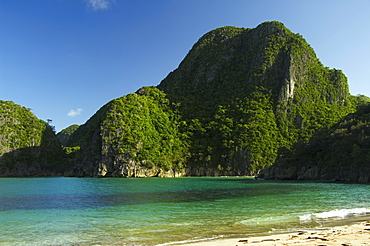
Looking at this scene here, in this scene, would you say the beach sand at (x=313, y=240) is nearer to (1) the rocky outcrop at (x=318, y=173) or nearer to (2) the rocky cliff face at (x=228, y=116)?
(1) the rocky outcrop at (x=318, y=173)

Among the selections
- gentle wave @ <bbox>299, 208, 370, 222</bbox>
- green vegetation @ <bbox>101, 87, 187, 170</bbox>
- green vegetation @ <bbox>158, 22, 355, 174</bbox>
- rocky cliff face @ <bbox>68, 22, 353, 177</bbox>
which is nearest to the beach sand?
gentle wave @ <bbox>299, 208, 370, 222</bbox>

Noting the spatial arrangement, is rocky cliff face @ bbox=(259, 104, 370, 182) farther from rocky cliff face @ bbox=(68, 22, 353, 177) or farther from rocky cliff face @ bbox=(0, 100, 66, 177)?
rocky cliff face @ bbox=(0, 100, 66, 177)

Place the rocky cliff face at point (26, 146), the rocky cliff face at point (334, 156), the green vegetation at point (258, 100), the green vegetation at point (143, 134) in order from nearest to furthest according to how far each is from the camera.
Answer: the rocky cliff face at point (334, 156) → the green vegetation at point (143, 134) → the green vegetation at point (258, 100) → the rocky cliff face at point (26, 146)

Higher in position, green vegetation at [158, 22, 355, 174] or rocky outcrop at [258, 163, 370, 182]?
green vegetation at [158, 22, 355, 174]

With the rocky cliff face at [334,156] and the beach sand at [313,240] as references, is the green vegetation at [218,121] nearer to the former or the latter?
the rocky cliff face at [334,156]

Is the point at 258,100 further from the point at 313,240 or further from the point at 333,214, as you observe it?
the point at 313,240

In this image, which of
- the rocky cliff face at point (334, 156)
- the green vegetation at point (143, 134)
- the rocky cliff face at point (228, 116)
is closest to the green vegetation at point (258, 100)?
the rocky cliff face at point (228, 116)

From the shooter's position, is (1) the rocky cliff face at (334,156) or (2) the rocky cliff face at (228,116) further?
(2) the rocky cliff face at (228,116)

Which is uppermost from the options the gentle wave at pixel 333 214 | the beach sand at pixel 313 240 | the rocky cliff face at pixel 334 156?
the rocky cliff face at pixel 334 156

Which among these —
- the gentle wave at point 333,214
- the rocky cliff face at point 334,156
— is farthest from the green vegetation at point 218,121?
the gentle wave at point 333,214

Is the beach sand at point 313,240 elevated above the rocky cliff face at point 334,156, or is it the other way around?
the rocky cliff face at point 334,156

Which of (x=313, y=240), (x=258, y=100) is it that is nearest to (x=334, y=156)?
(x=313, y=240)

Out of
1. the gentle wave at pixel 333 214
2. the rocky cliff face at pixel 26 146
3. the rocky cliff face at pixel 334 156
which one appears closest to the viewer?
the gentle wave at pixel 333 214

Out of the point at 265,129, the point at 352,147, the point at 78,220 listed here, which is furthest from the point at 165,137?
the point at 78,220
